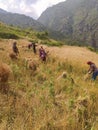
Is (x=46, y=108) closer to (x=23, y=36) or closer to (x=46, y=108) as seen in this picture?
(x=46, y=108)

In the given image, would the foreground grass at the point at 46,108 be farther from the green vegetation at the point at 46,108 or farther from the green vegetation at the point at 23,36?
the green vegetation at the point at 23,36

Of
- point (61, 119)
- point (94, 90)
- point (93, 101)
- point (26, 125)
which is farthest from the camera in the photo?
point (94, 90)

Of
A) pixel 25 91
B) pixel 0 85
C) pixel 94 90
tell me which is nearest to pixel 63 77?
pixel 94 90

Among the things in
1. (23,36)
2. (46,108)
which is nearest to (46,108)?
(46,108)

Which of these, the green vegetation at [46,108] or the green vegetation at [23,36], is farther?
the green vegetation at [23,36]

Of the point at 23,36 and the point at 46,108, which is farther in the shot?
the point at 23,36

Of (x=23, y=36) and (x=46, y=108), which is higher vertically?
(x=46, y=108)

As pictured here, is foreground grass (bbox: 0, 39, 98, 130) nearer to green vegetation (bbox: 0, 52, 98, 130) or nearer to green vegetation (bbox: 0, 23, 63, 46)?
green vegetation (bbox: 0, 52, 98, 130)

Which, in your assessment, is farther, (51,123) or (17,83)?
(17,83)

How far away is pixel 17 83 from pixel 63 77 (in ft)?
8.55

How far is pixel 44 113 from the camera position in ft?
25.1

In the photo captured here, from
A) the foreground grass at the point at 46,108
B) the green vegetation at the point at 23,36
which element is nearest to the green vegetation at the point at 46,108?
the foreground grass at the point at 46,108

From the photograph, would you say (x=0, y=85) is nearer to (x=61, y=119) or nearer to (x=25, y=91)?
(x=25, y=91)

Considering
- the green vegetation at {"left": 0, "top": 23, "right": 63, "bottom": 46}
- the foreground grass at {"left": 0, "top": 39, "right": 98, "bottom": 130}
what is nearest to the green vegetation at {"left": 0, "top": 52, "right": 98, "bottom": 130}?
the foreground grass at {"left": 0, "top": 39, "right": 98, "bottom": 130}
